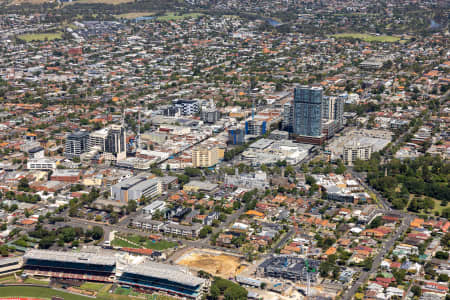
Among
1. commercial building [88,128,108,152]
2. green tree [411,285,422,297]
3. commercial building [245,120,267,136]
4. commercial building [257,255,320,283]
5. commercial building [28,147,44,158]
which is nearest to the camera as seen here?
green tree [411,285,422,297]

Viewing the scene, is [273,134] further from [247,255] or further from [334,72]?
[334,72]

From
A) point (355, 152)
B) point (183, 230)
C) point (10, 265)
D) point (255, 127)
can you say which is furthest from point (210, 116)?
point (10, 265)

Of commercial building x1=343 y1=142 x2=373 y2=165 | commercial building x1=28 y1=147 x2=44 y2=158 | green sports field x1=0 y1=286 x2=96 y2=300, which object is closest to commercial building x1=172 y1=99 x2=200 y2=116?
commercial building x1=28 y1=147 x2=44 y2=158

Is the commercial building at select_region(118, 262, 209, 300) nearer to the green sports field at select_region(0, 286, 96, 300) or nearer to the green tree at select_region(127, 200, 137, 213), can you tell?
the green sports field at select_region(0, 286, 96, 300)

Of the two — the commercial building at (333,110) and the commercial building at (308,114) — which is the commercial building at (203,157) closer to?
the commercial building at (308,114)

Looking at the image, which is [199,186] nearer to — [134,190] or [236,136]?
[134,190]

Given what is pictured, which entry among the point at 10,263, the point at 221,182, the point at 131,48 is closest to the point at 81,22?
the point at 131,48
